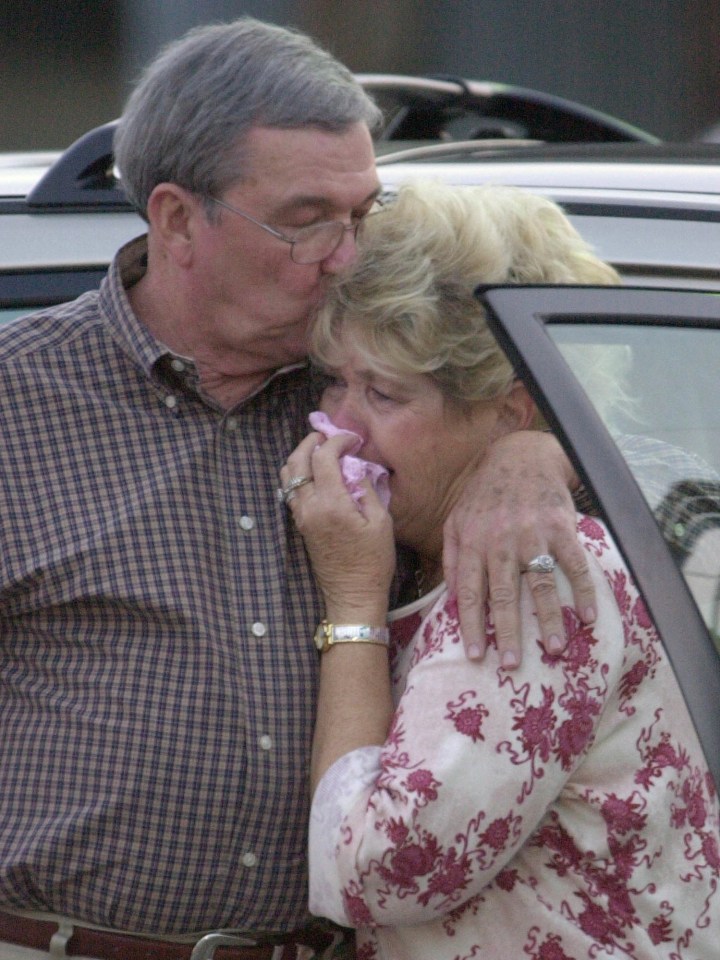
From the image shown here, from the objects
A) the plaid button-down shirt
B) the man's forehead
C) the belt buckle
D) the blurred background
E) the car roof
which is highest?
the man's forehead

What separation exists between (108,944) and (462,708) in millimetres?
685

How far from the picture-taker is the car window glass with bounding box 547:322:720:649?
165 centimetres

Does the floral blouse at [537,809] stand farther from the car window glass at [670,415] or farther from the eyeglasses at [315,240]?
the eyeglasses at [315,240]

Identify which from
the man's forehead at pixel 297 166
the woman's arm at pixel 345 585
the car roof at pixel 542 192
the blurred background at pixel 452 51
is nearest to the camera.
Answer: the woman's arm at pixel 345 585

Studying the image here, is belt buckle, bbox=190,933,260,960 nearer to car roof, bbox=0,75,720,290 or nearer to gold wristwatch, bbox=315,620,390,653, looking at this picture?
gold wristwatch, bbox=315,620,390,653

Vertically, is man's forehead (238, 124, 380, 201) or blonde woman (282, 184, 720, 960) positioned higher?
man's forehead (238, 124, 380, 201)

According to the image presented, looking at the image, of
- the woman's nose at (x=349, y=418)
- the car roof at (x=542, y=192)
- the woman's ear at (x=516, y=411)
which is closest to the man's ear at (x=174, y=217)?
the car roof at (x=542, y=192)

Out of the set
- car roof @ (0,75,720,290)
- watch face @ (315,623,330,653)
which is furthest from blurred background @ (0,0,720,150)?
watch face @ (315,623,330,653)

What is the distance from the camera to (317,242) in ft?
7.43

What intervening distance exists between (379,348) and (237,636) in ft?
1.52

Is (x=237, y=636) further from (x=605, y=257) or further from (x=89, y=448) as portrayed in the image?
(x=605, y=257)

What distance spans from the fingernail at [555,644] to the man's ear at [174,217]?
3.02 feet

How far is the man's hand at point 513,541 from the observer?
6.04 ft

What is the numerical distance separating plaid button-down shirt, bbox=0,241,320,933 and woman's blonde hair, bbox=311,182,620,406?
31 centimetres
